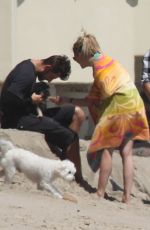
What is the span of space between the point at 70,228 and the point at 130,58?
8.25 m

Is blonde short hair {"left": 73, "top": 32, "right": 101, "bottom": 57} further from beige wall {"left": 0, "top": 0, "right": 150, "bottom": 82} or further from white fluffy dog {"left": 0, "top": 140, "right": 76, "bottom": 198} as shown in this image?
beige wall {"left": 0, "top": 0, "right": 150, "bottom": 82}

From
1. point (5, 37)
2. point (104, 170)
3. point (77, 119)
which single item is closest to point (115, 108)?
point (104, 170)

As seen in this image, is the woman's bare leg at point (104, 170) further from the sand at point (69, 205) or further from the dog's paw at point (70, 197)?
the dog's paw at point (70, 197)

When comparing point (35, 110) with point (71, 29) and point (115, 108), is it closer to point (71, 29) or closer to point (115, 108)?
point (115, 108)

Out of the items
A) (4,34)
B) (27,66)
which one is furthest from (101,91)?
(4,34)

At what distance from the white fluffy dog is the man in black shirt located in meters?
0.58

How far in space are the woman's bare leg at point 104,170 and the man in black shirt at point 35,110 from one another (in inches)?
21.6

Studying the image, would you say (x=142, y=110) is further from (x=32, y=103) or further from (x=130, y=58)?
(x=130, y=58)

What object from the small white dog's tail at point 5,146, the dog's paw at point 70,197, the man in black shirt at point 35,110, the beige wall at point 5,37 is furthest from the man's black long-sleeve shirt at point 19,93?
the beige wall at point 5,37

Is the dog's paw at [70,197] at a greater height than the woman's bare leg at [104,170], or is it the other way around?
the woman's bare leg at [104,170]

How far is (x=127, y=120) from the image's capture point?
7957 mm

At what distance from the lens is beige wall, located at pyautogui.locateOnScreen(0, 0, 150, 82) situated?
41.3 ft

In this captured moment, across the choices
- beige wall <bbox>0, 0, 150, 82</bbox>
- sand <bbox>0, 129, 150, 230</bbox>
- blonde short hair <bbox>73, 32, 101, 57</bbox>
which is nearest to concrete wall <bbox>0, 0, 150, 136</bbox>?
beige wall <bbox>0, 0, 150, 82</bbox>

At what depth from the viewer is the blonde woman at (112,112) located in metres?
7.93
